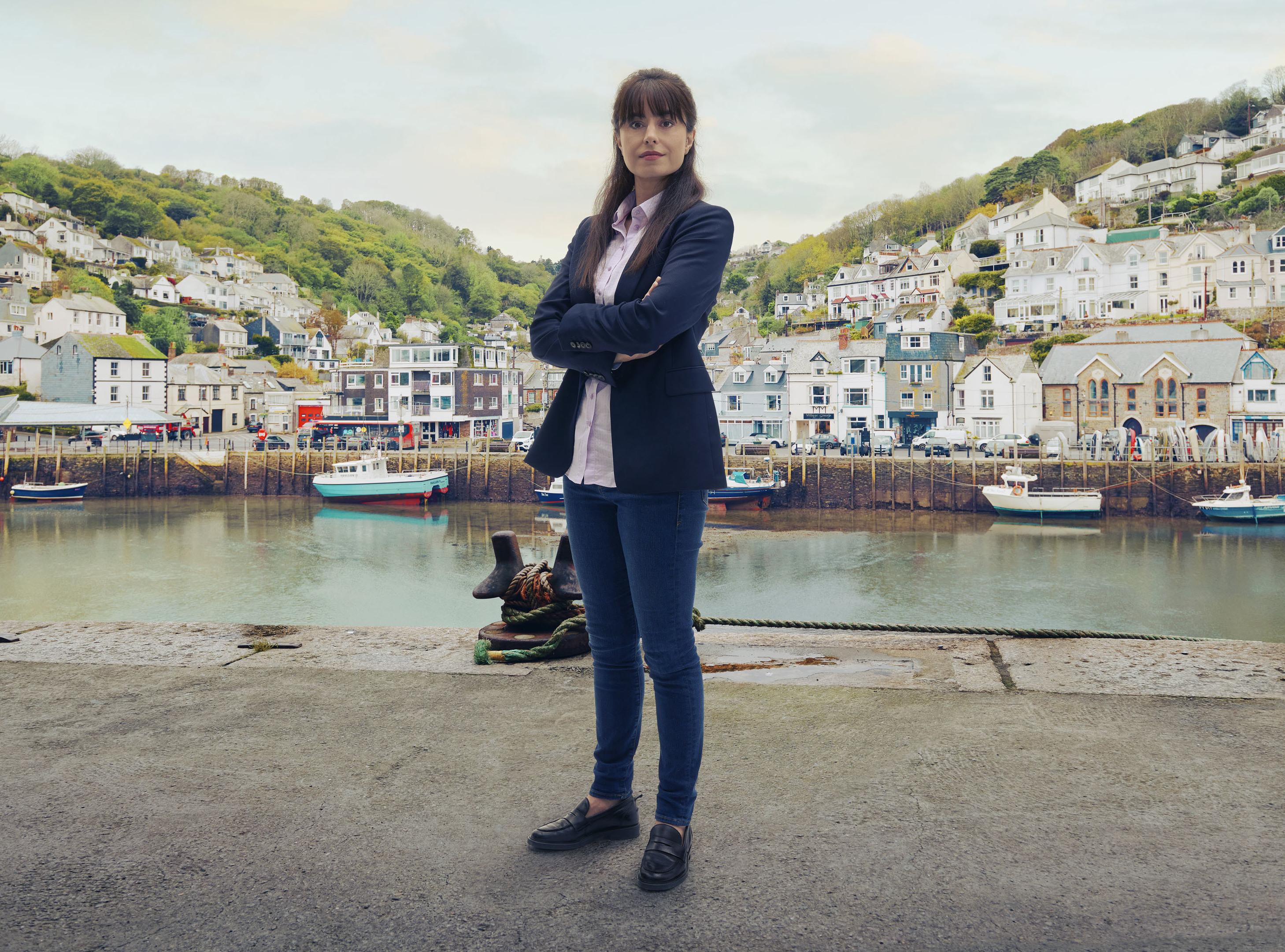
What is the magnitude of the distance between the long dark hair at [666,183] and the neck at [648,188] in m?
0.01

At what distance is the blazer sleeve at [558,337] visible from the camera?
1732 millimetres

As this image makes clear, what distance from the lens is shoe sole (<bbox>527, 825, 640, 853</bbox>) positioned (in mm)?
1668

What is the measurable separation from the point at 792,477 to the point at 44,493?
103 ft

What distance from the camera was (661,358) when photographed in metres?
1.73

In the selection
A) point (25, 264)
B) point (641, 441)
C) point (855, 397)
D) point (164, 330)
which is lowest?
point (641, 441)

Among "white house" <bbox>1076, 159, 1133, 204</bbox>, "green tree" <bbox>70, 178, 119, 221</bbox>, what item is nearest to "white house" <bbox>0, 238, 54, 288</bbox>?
"green tree" <bbox>70, 178, 119, 221</bbox>

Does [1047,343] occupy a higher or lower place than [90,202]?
lower

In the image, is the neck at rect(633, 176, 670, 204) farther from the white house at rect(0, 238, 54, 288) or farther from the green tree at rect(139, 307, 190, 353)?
the white house at rect(0, 238, 54, 288)

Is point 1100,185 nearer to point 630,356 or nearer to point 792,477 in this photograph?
point 792,477

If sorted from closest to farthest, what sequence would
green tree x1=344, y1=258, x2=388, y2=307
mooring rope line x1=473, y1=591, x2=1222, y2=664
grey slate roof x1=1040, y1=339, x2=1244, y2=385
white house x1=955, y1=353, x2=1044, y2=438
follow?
mooring rope line x1=473, y1=591, x2=1222, y2=664 → grey slate roof x1=1040, y1=339, x2=1244, y2=385 → white house x1=955, y1=353, x2=1044, y2=438 → green tree x1=344, y1=258, x2=388, y2=307

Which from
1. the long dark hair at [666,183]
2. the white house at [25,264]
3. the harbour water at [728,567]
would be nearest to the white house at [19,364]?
the harbour water at [728,567]

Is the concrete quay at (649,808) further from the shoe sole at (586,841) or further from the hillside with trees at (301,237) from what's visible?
the hillside with trees at (301,237)

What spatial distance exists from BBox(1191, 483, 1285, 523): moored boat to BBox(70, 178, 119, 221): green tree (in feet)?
351

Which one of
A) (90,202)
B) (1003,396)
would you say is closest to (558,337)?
(1003,396)
